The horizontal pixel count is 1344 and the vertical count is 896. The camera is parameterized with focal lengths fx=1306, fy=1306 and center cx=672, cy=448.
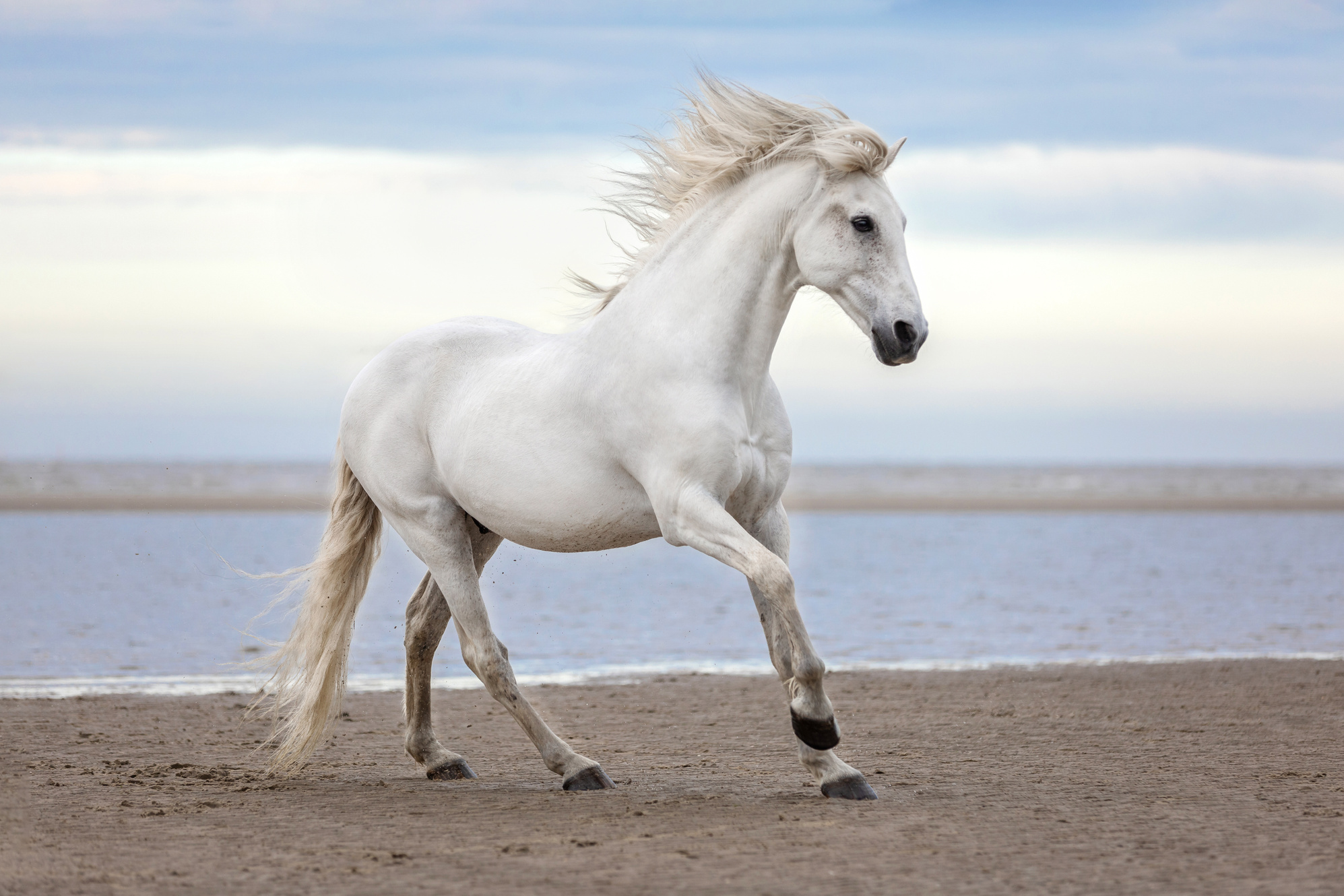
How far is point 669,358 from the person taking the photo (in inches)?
205

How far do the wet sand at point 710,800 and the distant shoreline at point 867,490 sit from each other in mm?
25485

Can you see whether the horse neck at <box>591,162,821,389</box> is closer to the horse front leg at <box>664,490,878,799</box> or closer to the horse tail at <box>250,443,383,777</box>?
the horse front leg at <box>664,490,878,799</box>

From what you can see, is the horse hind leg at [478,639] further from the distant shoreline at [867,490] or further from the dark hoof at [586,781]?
the distant shoreline at [867,490]

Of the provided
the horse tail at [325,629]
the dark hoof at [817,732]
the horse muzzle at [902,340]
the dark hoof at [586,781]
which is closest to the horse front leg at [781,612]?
the dark hoof at [817,732]

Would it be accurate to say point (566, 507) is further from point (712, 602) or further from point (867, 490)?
point (867, 490)

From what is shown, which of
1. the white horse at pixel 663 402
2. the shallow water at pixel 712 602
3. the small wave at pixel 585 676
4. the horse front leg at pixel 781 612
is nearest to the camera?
the horse front leg at pixel 781 612

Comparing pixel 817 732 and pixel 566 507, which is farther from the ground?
pixel 566 507

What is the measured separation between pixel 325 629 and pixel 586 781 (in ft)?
5.22

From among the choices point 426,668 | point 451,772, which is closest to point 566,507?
point 426,668

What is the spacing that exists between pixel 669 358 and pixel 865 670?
17.4 ft

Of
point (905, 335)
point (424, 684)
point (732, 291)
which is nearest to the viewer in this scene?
point (905, 335)

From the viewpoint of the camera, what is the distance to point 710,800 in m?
5.46

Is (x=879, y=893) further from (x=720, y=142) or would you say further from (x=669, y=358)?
(x=720, y=142)

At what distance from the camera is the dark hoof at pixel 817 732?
5.02 meters
